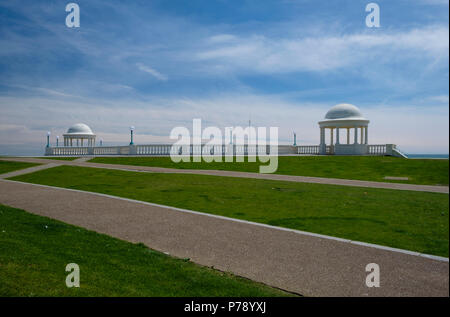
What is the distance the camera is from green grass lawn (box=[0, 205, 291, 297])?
4379 millimetres

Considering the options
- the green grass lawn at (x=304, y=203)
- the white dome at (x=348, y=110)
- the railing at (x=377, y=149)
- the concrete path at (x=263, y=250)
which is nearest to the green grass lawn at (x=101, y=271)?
the concrete path at (x=263, y=250)

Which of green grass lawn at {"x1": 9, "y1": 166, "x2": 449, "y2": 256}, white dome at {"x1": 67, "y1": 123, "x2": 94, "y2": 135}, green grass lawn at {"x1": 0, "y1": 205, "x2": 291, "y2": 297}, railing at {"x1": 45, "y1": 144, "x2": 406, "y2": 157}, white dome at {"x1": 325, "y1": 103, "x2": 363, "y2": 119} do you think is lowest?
green grass lawn at {"x1": 0, "y1": 205, "x2": 291, "y2": 297}

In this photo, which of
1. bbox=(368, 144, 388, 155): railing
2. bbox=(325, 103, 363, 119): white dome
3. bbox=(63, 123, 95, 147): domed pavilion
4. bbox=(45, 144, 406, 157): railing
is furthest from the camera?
bbox=(63, 123, 95, 147): domed pavilion

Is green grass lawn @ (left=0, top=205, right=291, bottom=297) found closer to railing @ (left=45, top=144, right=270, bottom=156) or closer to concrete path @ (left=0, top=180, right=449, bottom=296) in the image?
concrete path @ (left=0, top=180, right=449, bottom=296)

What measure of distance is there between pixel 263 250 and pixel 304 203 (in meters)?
4.20

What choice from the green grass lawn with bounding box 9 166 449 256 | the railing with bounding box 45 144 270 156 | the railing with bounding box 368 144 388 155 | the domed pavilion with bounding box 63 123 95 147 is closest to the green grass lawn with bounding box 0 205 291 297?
the green grass lawn with bounding box 9 166 449 256

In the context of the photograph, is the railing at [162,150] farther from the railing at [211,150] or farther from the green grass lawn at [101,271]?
the green grass lawn at [101,271]

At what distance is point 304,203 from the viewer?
10055mm

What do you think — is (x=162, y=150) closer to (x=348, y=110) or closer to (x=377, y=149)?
(x=377, y=149)

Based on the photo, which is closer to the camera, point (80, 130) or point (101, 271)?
point (101, 271)

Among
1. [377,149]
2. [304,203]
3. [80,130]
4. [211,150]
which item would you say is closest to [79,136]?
[80,130]

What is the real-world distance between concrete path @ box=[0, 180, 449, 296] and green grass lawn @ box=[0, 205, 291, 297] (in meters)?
0.44

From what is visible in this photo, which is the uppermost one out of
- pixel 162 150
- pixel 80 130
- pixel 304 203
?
pixel 80 130
